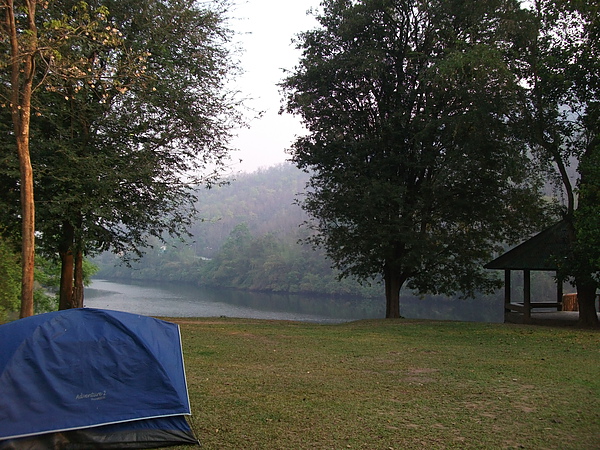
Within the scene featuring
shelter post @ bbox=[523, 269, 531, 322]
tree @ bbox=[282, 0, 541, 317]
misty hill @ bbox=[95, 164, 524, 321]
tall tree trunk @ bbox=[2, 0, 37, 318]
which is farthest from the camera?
misty hill @ bbox=[95, 164, 524, 321]

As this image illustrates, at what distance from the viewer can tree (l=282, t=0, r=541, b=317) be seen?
1739cm

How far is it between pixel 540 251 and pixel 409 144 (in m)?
5.83

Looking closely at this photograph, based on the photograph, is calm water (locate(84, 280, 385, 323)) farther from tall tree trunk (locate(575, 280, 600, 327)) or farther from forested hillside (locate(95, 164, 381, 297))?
tall tree trunk (locate(575, 280, 600, 327))

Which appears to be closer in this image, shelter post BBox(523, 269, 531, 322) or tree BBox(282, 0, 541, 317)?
tree BBox(282, 0, 541, 317)

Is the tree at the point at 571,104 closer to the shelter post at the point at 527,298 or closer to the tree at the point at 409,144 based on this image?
the tree at the point at 409,144

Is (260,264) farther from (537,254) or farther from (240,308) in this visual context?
(537,254)

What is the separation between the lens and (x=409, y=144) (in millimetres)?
19844

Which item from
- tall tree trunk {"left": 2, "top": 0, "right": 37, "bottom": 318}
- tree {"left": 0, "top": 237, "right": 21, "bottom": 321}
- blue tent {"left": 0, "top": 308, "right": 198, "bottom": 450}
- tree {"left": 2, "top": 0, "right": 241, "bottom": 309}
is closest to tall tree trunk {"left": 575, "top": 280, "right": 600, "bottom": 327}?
tree {"left": 2, "top": 0, "right": 241, "bottom": 309}

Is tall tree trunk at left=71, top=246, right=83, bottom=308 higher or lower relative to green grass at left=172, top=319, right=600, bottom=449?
higher

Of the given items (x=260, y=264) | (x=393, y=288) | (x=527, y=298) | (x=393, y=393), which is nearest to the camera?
(x=393, y=393)

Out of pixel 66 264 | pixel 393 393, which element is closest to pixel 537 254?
pixel 393 393

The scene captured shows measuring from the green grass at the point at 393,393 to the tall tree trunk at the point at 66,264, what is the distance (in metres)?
5.02

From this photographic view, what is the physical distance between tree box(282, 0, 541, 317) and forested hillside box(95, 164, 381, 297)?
84.0 ft

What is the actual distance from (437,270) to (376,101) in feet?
23.2
